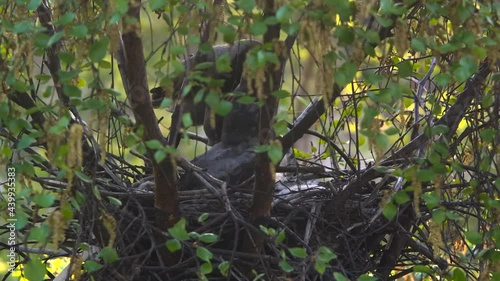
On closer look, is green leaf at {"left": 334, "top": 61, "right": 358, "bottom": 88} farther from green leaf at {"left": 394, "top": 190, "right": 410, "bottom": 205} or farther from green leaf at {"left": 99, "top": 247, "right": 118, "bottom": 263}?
green leaf at {"left": 99, "top": 247, "right": 118, "bottom": 263}

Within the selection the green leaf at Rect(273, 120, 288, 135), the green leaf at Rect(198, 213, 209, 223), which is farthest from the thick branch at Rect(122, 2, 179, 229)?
the green leaf at Rect(273, 120, 288, 135)

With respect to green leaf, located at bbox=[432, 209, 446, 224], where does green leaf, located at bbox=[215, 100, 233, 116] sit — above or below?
above

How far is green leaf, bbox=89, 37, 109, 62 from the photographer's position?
2.21 m

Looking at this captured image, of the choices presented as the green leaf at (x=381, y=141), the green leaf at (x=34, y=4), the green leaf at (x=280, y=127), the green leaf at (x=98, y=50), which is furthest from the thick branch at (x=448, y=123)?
the green leaf at (x=34, y=4)

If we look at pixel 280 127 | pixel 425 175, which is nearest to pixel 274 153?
pixel 280 127

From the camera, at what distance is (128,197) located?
2977 mm

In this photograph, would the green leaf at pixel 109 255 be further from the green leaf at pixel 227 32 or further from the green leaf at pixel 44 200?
the green leaf at pixel 227 32

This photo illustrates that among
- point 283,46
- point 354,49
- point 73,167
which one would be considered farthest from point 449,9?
point 73,167

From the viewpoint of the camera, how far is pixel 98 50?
2211 millimetres

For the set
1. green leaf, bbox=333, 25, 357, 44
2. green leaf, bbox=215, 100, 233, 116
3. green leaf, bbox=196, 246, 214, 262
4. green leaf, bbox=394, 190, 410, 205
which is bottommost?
green leaf, bbox=196, 246, 214, 262

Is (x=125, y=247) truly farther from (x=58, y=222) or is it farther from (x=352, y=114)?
(x=352, y=114)

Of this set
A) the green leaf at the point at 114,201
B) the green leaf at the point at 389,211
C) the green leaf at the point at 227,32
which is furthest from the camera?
the green leaf at the point at 114,201

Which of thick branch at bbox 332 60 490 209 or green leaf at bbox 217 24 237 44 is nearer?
green leaf at bbox 217 24 237 44

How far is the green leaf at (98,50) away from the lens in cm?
221
